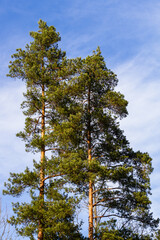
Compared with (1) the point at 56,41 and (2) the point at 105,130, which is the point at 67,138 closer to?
(2) the point at 105,130

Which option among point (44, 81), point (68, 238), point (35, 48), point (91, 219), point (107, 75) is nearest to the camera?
point (68, 238)

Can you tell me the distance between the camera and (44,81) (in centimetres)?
2034

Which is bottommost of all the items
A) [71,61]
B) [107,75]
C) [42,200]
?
[42,200]

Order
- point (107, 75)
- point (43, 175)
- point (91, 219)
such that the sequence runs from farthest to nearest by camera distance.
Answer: point (107, 75)
point (43, 175)
point (91, 219)

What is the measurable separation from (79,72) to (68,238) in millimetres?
9064

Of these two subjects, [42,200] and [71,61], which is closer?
[42,200]

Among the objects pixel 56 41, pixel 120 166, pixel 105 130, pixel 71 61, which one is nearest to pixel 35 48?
pixel 56 41

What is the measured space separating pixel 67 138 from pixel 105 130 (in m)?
2.27

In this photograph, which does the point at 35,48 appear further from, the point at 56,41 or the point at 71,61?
the point at 71,61

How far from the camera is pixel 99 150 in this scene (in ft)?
58.9

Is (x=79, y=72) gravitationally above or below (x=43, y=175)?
above

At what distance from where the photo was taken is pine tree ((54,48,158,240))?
16.0 m

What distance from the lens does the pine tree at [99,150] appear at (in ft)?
52.5

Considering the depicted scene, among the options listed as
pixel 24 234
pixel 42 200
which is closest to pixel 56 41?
pixel 42 200
